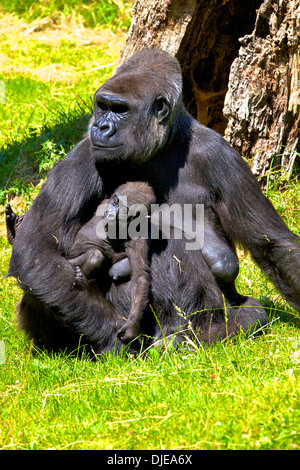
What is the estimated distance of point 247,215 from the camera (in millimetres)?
4051

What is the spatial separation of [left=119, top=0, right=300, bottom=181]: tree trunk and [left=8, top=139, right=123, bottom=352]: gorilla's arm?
1904mm

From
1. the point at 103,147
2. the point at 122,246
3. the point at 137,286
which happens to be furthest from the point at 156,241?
the point at 103,147

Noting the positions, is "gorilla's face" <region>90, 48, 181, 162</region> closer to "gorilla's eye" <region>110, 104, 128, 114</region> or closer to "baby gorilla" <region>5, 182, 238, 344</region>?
"gorilla's eye" <region>110, 104, 128, 114</region>

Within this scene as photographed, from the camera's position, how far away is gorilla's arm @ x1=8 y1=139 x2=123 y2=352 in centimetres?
388

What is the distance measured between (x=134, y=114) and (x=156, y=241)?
780mm

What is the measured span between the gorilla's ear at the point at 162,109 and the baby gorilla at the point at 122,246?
1.31 feet

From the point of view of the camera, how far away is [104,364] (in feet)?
12.4

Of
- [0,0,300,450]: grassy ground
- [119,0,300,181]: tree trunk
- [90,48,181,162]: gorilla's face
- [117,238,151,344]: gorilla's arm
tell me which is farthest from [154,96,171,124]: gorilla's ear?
[119,0,300,181]: tree trunk

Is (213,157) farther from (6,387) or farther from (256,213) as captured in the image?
(6,387)

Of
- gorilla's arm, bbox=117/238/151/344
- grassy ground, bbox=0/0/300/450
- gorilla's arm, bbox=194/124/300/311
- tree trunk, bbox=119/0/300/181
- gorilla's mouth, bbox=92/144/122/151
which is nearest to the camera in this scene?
grassy ground, bbox=0/0/300/450

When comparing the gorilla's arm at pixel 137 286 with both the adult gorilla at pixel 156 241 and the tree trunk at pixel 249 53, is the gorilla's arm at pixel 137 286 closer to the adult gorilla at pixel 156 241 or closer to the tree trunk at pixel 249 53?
the adult gorilla at pixel 156 241

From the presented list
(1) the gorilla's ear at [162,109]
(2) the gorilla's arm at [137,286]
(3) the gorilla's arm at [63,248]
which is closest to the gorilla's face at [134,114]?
(1) the gorilla's ear at [162,109]

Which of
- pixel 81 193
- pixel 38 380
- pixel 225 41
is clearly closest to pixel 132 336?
pixel 38 380

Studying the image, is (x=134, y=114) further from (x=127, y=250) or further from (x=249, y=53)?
(x=249, y=53)
